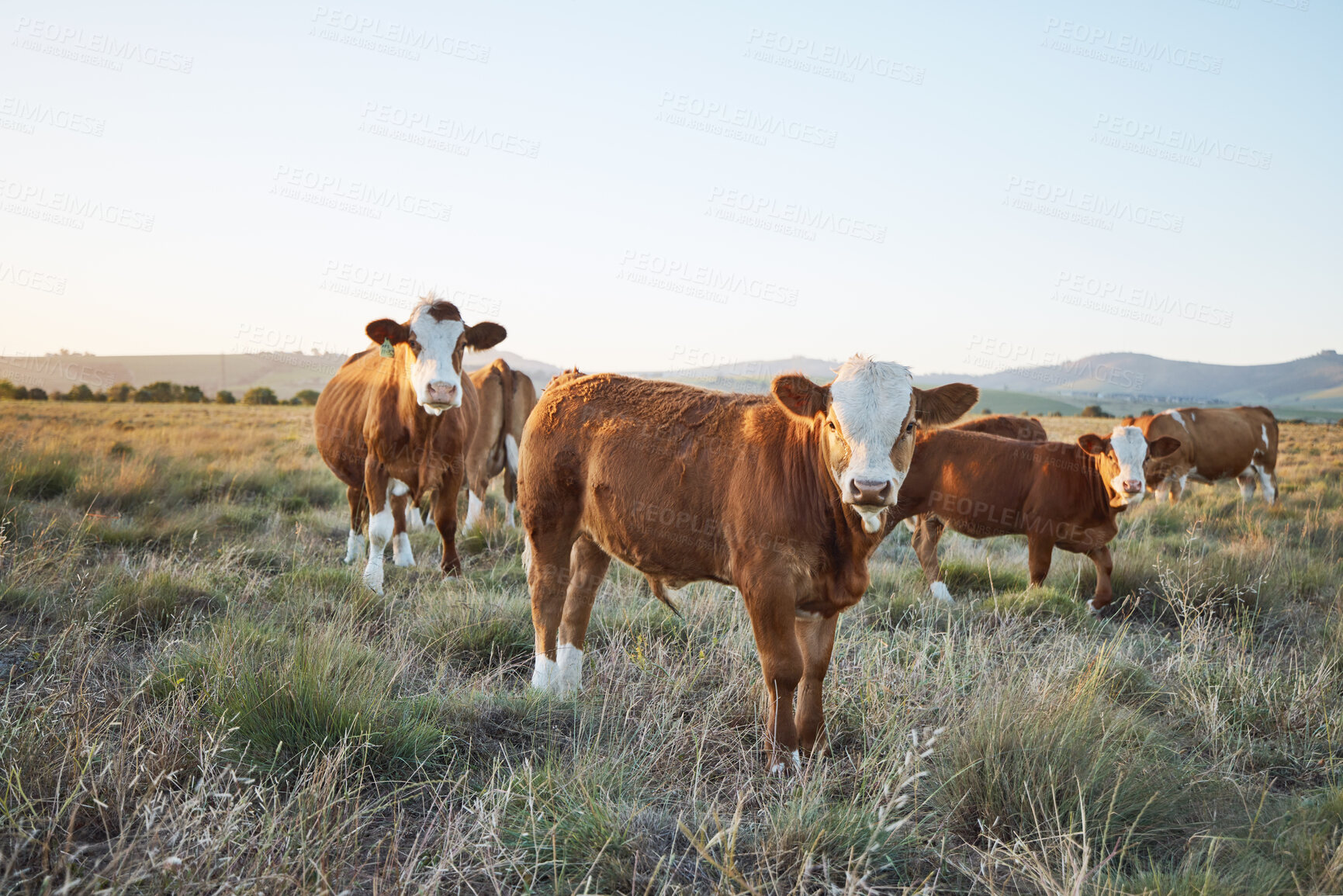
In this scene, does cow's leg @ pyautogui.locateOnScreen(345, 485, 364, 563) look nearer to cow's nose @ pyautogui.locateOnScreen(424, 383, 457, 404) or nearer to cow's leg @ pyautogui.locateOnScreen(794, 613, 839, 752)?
cow's nose @ pyautogui.locateOnScreen(424, 383, 457, 404)

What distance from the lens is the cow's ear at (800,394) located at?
375cm

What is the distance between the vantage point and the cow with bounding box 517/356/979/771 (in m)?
3.68

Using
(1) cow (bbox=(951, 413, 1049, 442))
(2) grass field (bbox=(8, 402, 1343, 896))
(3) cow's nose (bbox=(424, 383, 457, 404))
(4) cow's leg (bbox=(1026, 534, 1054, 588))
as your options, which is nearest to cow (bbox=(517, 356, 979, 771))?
(2) grass field (bbox=(8, 402, 1343, 896))

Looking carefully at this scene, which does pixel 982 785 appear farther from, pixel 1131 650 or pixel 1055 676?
pixel 1131 650

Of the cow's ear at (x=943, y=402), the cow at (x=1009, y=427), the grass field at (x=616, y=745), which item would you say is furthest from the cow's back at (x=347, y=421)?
the cow at (x=1009, y=427)

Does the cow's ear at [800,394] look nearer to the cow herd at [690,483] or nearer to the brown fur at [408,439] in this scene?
the cow herd at [690,483]

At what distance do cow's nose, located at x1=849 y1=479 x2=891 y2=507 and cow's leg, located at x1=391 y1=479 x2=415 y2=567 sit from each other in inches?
237

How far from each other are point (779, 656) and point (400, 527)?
578 cm

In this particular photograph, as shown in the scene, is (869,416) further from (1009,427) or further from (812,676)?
(1009,427)

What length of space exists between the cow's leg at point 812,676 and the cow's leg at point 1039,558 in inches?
196

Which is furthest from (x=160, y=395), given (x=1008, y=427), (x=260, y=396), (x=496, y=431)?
(x=1008, y=427)

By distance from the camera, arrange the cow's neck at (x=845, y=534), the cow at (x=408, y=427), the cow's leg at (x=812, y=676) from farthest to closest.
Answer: the cow at (x=408, y=427), the cow's leg at (x=812, y=676), the cow's neck at (x=845, y=534)

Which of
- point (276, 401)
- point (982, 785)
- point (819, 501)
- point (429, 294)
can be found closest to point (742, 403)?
point (819, 501)


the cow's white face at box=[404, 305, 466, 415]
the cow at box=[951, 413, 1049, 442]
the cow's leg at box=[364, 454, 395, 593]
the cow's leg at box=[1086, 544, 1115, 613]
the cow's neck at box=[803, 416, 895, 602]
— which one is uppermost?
the cow's white face at box=[404, 305, 466, 415]
